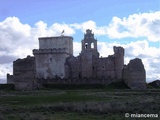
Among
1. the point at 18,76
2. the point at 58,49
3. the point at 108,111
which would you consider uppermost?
the point at 58,49

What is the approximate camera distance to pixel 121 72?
73.3 metres

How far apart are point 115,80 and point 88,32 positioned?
1880cm

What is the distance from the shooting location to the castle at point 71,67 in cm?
6612

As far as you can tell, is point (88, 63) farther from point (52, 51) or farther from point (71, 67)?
point (52, 51)

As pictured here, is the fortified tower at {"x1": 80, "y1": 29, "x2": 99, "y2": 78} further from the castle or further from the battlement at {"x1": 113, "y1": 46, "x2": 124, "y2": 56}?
the battlement at {"x1": 113, "y1": 46, "x2": 124, "y2": 56}

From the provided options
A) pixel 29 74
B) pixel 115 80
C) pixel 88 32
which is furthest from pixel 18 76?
pixel 88 32

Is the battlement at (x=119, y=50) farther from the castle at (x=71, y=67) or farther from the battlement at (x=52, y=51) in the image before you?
the battlement at (x=52, y=51)

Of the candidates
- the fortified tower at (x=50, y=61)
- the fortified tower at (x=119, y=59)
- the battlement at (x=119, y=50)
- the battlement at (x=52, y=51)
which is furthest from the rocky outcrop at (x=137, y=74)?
the battlement at (x=52, y=51)

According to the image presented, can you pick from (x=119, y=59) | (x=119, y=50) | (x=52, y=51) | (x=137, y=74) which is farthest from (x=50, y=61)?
(x=137, y=74)

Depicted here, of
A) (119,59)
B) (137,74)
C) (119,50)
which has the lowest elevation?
(137,74)

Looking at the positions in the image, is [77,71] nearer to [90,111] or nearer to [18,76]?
[18,76]

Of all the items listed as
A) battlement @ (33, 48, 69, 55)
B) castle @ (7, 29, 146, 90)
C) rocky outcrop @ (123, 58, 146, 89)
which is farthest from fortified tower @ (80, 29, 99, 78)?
rocky outcrop @ (123, 58, 146, 89)

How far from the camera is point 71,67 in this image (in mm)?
78938

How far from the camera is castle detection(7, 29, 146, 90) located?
66125 mm
